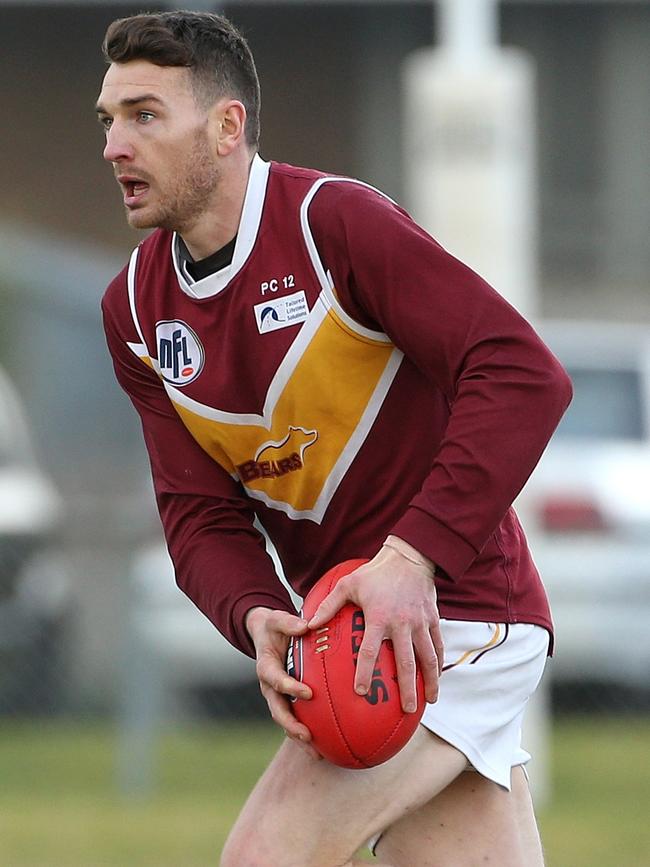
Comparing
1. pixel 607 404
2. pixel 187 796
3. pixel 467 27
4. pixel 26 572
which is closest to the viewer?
pixel 187 796

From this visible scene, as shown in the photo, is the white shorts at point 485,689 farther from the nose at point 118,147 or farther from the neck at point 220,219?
the nose at point 118,147

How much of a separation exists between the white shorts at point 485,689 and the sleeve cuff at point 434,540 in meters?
0.33

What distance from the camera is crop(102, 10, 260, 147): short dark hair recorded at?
12.3 feet

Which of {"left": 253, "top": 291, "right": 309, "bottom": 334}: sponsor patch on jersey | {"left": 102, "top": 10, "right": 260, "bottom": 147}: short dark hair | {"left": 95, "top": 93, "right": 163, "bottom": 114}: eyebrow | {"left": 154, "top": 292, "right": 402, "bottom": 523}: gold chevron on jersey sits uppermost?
{"left": 102, "top": 10, "right": 260, "bottom": 147}: short dark hair

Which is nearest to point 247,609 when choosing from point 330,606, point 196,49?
point 330,606

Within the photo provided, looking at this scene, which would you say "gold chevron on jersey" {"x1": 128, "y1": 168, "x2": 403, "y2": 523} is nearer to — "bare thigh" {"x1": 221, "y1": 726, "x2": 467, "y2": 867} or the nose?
the nose

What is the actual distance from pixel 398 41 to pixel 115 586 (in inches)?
453

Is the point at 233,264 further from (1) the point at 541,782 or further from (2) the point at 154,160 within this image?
Result: (1) the point at 541,782

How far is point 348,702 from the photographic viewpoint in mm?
3498

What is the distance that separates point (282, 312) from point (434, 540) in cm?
60

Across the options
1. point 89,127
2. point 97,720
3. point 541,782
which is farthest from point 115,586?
point 89,127

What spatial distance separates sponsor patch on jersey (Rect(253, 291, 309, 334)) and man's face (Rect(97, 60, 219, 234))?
0.26m

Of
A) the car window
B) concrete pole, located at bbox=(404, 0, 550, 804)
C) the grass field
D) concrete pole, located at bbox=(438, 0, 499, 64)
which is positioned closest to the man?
the grass field

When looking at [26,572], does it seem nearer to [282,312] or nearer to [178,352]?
[178,352]
